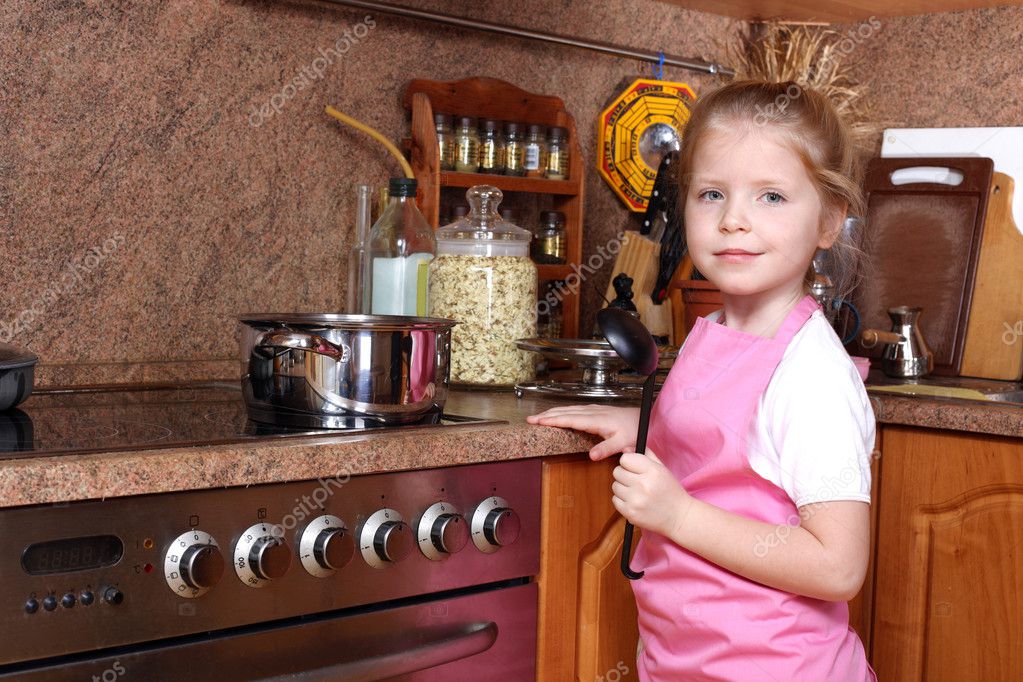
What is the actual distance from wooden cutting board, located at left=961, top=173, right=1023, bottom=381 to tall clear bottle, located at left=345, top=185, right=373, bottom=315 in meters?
0.95

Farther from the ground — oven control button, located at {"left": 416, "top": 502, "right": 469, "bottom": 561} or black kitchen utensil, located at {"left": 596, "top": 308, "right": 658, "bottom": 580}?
black kitchen utensil, located at {"left": 596, "top": 308, "right": 658, "bottom": 580}

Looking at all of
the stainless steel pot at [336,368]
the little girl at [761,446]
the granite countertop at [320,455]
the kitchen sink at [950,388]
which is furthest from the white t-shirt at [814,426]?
the kitchen sink at [950,388]

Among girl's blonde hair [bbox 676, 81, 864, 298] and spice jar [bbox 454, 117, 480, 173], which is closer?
girl's blonde hair [bbox 676, 81, 864, 298]

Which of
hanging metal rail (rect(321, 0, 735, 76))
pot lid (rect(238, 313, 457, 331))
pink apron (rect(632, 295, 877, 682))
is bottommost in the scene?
pink apron (rect(632, 295, 877, 682))

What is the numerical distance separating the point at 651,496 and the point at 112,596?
1.55 feet

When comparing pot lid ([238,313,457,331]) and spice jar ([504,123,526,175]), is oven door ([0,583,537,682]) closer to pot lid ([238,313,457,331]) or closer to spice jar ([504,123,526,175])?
pot lid ([238,313,457,331])

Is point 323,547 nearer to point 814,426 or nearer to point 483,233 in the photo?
point 814,426

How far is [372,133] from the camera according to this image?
162cm

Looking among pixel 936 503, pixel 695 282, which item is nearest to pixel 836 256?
pixel 695 282

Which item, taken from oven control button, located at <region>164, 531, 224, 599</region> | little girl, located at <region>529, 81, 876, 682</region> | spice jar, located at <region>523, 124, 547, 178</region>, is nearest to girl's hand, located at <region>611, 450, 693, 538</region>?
little girl, located at <region>529, 81, 876, 682</region>

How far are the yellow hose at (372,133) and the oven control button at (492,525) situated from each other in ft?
2.15

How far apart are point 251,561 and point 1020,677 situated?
91 cm

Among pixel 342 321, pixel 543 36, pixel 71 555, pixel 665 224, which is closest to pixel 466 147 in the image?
pixel 543 36

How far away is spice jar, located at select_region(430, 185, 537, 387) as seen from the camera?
1479mm
